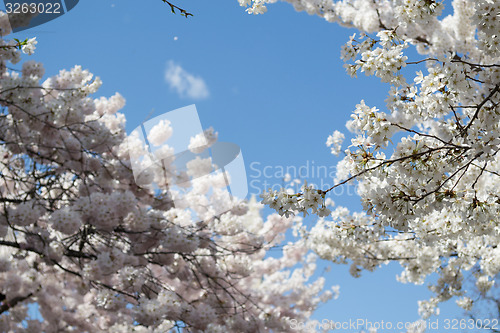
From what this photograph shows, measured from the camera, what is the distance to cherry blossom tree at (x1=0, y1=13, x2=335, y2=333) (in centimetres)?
488

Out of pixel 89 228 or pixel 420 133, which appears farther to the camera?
pixel 89 228

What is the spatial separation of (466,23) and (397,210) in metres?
5.45

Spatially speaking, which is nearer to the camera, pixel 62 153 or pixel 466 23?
pixel 62 153

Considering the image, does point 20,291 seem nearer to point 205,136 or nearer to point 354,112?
point 205,136

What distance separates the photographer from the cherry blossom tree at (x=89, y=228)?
4.88 m

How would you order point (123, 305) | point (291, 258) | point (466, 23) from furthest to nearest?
point (291, 258) < point (466, 23) < point (123, 305)

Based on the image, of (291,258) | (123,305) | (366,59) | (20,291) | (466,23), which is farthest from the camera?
(291,258)

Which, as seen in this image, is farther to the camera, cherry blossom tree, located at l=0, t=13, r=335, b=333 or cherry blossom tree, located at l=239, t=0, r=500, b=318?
cherry blossom tree, located at l=0, t=13, r=335, b=333

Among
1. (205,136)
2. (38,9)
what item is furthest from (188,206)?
(38,9)

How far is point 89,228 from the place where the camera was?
505 cm

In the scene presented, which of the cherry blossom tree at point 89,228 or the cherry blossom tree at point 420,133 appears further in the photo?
the cherry blossom tree at point 89,228

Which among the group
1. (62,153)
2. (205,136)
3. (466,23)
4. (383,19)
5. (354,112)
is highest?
(383,19)

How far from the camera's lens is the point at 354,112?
3.00 metres

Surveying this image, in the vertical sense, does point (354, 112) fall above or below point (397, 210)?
above
